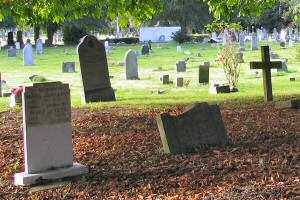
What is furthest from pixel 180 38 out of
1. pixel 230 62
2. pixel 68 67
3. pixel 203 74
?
pixel 230 62

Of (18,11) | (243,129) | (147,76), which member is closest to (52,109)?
(243,129)

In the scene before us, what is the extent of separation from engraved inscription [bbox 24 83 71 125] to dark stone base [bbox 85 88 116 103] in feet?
27.1

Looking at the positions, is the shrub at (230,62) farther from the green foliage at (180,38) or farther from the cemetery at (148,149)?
the green foliage at (180,38)

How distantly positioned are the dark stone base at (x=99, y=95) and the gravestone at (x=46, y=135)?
8.29 meters

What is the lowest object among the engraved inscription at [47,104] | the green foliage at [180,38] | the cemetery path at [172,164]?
the cemetery path at [172,164]

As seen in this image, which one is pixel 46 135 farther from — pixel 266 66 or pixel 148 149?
pixel 266 66

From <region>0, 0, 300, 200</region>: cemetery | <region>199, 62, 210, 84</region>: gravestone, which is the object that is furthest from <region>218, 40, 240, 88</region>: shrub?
<region>0, 0, 300, 200</region>: cemetery

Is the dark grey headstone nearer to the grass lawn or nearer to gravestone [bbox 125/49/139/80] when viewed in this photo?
the grass lawn

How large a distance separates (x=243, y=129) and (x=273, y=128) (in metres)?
0.49

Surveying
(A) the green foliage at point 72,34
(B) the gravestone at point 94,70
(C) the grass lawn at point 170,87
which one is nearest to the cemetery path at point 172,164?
(C) the grass lawn at point 170,87

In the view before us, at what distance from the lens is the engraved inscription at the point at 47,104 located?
21.9 feet

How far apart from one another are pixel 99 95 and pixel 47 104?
8.67m

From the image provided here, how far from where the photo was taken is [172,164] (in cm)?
699

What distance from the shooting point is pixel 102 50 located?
14797 millimetres
